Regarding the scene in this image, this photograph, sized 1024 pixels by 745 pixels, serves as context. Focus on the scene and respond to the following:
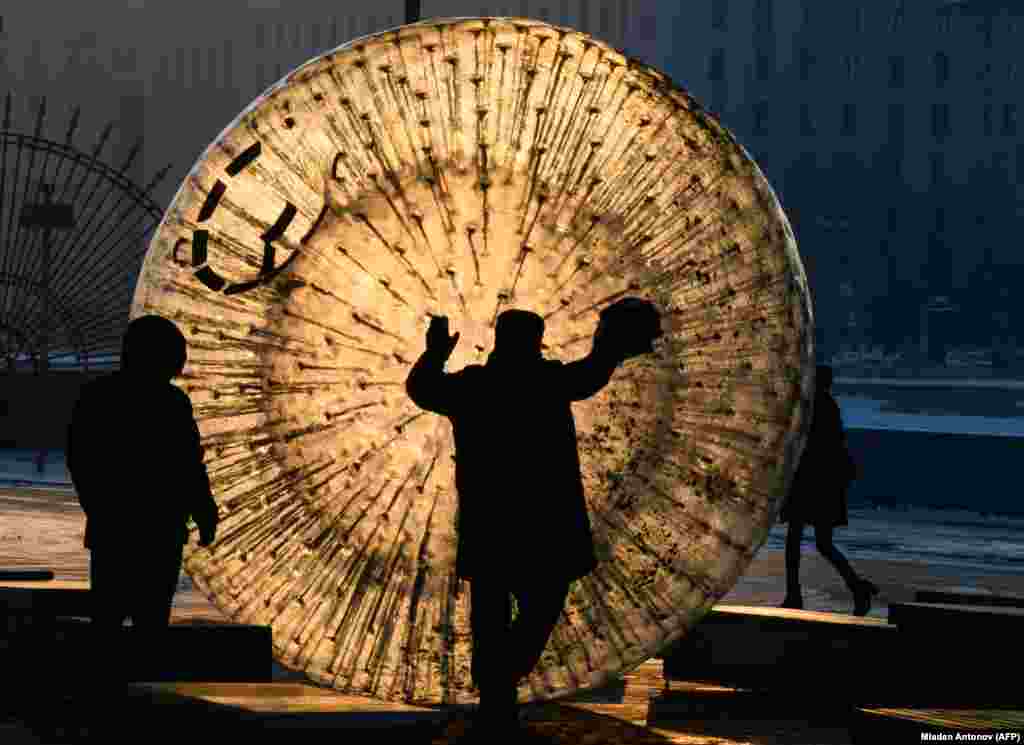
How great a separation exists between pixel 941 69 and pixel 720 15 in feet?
35.2

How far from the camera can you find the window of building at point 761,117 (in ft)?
306

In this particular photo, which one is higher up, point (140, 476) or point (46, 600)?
point (140, 476)

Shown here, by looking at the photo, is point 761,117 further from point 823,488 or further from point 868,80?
point 823,488

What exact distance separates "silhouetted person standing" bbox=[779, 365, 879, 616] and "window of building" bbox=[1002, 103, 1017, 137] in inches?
3273

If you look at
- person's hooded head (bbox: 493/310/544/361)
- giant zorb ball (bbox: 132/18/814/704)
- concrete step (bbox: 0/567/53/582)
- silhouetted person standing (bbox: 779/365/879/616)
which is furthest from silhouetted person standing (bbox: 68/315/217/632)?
silhouetted person standing (bbox: 779/365/879/616)

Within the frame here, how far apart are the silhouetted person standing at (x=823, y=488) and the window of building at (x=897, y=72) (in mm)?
83805

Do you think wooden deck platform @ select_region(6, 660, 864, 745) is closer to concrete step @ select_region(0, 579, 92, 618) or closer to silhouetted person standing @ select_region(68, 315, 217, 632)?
silhouetted person standing @ select_region(68, 315, 217, 632)

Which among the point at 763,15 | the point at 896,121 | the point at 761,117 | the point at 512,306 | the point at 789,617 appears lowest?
the point at 789,617

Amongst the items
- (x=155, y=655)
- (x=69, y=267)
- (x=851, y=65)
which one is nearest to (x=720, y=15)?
(x=851, y=65)

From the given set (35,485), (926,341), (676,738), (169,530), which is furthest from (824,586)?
(926,341)

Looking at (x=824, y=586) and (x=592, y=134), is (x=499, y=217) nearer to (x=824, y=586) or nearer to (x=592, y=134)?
(x=592, y=134)

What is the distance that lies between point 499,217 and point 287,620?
4.74 feet

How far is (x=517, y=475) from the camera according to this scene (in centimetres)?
625

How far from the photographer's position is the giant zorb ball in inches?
257
